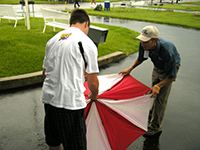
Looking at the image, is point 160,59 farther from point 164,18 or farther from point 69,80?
point 164,18

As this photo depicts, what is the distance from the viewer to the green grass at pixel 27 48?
19.4ft

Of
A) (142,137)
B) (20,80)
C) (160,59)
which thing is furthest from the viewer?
(20,80)

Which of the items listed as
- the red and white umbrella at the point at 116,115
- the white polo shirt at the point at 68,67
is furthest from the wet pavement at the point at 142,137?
the white polo shirt at the point at 68,67

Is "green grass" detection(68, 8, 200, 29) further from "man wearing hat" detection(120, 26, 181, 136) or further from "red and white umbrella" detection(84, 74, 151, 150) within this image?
"red and white umbrella" detection(84, 74, 151, 150)

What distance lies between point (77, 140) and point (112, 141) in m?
0.87

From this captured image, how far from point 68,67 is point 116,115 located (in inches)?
51.7

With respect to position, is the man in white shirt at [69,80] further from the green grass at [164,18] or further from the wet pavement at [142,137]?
the green grass at [164,18]

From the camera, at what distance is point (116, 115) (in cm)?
297

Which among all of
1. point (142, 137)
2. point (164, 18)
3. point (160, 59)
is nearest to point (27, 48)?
point (142, 137)

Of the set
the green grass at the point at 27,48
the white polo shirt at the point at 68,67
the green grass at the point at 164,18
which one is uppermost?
the green grass at the point at 164,18

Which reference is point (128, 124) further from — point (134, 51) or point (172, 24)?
point (172, 24)

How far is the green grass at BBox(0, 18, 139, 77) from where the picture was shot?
5.92 metres

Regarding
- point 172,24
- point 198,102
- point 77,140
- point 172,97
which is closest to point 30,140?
point 77,140

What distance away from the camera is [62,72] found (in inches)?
78.8
